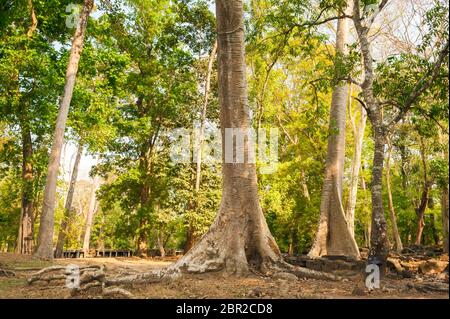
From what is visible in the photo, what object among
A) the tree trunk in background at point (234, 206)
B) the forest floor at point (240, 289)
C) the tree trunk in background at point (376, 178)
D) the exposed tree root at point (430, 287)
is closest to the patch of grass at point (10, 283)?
the forest floor at point (240, 289)

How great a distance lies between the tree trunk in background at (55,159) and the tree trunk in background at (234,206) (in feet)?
19.5

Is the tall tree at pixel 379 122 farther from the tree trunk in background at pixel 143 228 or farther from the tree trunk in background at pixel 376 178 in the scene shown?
the tree trunk in background at pixel 143 228

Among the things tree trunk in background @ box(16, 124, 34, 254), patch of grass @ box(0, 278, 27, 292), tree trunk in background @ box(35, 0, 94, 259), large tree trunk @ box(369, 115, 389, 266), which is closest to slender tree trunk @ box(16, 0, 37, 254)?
tree trunk in background @ box(16, 124, 34, 254)

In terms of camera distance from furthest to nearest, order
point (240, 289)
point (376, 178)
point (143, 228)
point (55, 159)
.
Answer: point (143, 228) → point (55, 159) → point (376, 178) → point (240, 289)

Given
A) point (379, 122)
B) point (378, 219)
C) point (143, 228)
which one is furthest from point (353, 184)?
point (378, 219)

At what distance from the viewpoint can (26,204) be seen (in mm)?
15797

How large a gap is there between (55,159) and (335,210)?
326 inches

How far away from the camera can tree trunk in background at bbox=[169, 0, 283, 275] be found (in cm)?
705

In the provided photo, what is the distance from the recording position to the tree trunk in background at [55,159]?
450 inches

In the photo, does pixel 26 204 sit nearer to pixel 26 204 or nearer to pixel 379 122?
pixel 26 204
